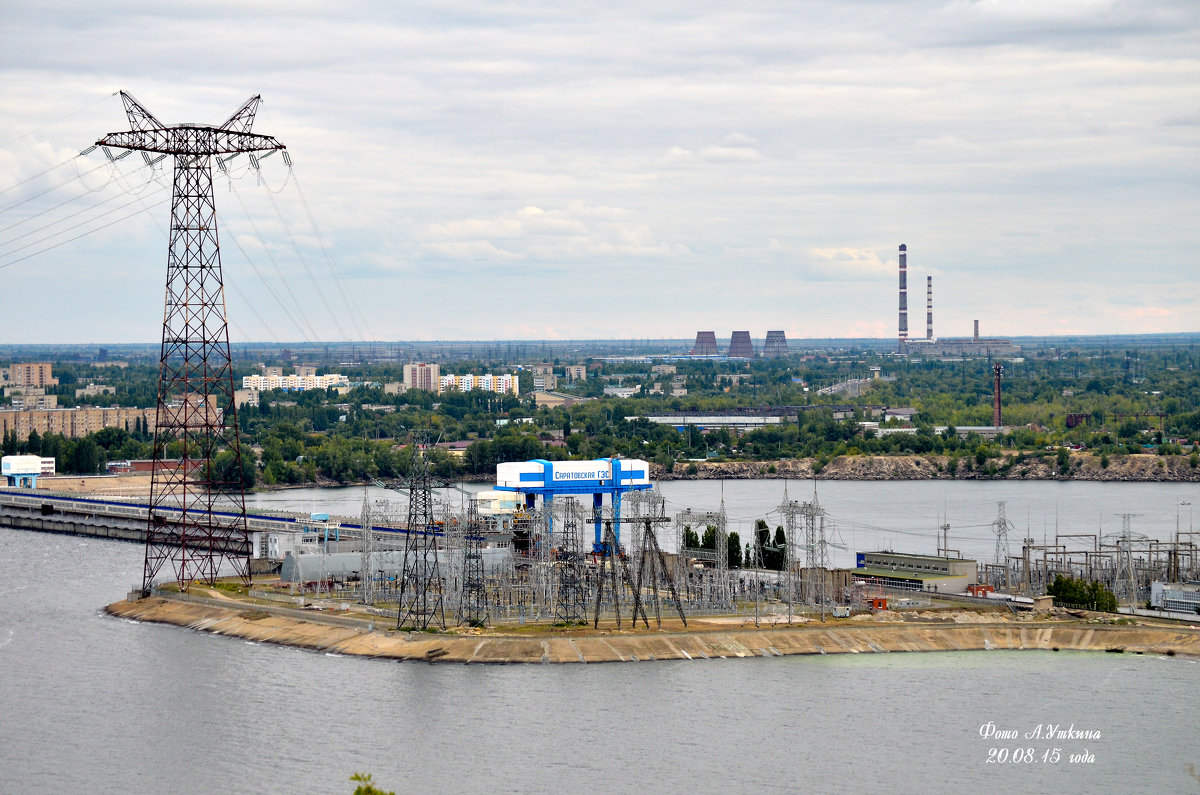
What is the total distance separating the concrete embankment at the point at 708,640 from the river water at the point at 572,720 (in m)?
Result: 0.44

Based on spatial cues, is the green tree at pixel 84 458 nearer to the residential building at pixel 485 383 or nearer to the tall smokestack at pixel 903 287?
the residential building at pixel 485 383

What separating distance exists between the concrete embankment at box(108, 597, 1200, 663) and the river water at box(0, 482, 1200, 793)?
442mm

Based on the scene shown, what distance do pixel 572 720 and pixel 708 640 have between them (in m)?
5.86

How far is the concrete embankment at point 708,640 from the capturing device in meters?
29.5

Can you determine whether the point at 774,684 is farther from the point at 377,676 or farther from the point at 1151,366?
the point at 1151,366

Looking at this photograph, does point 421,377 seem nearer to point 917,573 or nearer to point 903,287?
point 903,287

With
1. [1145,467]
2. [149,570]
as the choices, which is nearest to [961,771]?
[149,570]

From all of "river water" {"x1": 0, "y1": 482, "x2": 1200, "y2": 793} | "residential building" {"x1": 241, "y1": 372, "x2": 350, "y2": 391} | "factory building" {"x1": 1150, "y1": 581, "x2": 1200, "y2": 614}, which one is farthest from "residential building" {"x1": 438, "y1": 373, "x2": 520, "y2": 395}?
"river water" {"x1": 0, "y1": 482, "x2": 1200, "y2": 793}

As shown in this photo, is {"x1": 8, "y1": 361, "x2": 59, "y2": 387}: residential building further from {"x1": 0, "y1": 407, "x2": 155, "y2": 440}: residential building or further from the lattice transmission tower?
the lattice transmission tower

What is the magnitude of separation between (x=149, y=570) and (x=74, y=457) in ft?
146

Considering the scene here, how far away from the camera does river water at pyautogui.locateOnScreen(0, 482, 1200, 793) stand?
2233 centimetres

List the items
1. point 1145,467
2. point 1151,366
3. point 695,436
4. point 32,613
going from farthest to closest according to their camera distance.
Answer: point 1151,366 → point 695,436 → point 1145,467 → point 32,613

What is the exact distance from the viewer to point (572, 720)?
25.2m

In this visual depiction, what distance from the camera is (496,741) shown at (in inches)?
944
